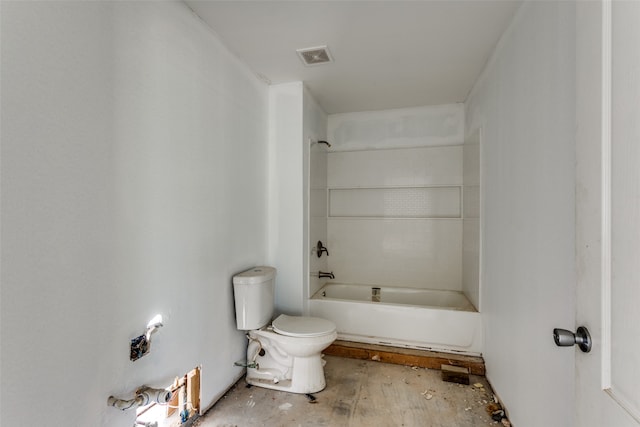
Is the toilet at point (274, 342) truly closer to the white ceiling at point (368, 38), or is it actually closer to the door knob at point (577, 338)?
the door knob at point (577, 338)

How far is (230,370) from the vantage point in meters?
2.04

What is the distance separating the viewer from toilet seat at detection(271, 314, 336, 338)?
6.57ft

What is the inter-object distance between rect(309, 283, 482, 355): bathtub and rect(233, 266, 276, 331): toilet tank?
2.41ft

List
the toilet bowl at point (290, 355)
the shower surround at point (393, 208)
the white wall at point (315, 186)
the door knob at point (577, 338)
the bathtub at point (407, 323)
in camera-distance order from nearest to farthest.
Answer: the door knob at point (577, 338)
the toilet bowl at point (290, 355)
the bathtub at point (407, 323)
the white wall at point (315, 186)
the shower surround at point (393, 208)

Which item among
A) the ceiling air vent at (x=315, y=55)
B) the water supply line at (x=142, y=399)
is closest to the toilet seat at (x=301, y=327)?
the water supply line at (x=142, y=399)

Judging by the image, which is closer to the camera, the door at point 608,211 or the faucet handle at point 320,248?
the door at point 608,211

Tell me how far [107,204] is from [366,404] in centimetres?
185

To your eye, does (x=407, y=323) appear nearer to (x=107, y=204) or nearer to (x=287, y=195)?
(x=287, y=195)

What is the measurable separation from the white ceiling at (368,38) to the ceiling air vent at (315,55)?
0.14 feet

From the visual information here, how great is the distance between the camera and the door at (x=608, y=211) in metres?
0.60

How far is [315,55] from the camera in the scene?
6.88 feet

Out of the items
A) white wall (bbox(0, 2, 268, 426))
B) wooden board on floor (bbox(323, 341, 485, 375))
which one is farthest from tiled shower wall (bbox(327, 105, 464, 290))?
white wall (bbox(0, 2, 268, 426))

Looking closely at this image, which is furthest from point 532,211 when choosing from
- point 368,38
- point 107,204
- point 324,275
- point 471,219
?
point 324,275

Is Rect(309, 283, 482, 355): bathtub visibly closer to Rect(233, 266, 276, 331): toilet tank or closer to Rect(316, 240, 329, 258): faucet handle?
Rect(316, 240, 329, 258): faucet handle
